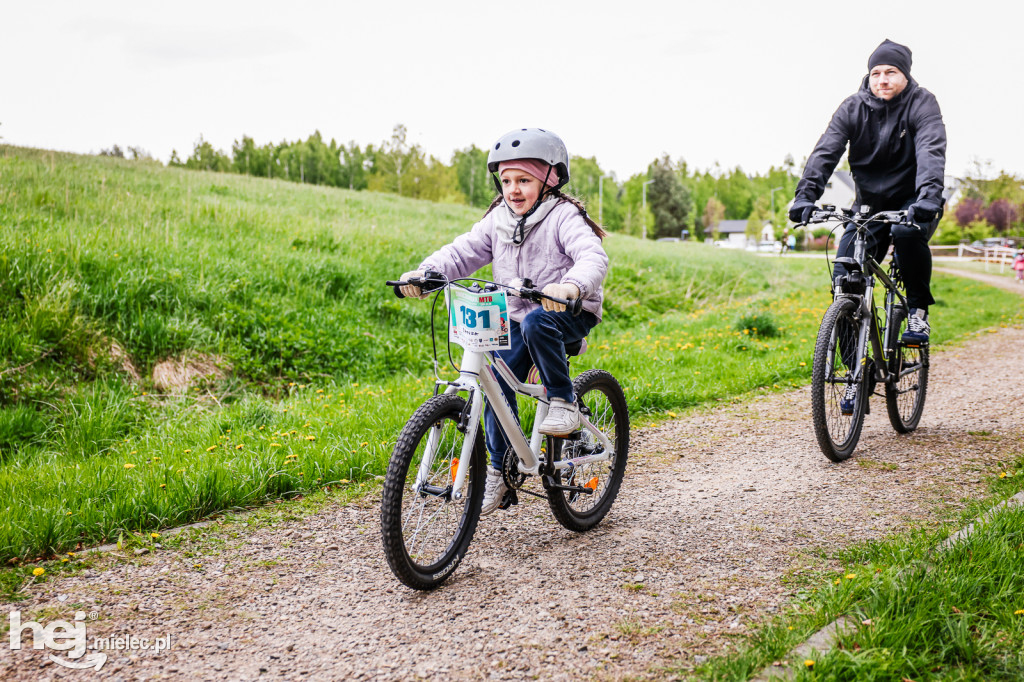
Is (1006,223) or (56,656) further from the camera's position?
(1006,223)

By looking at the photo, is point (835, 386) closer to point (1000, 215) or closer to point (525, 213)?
point (525, 213)

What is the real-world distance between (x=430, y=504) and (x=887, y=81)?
397 centimetres

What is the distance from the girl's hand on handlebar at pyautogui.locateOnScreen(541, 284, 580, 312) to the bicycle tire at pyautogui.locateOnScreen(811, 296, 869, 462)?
2.12m

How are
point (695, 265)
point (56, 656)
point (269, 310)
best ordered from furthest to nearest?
point (695, 265) → point (269, 310) → point (56, 656)

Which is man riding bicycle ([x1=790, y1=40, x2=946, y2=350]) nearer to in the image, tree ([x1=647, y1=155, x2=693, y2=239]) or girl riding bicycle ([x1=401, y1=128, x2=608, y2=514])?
girl riding bicycle ([x1=401, y1=128, x2=608, y2=514])

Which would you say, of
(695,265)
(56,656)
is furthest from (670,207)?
→ (56,656)

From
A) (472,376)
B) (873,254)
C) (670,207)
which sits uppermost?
(670,207)

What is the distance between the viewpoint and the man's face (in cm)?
489

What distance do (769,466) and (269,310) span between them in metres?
5.42

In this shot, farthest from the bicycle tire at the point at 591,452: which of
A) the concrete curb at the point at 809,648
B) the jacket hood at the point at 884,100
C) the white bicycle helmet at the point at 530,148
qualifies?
the jacket hood at the point at 884,100

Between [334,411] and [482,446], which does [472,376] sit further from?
[334,411]

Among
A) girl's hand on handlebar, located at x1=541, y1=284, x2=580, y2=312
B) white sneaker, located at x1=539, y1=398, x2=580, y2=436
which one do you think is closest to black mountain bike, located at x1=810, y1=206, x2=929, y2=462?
white sneaker, located at x1=539, y1=398, x2=580, y2=436

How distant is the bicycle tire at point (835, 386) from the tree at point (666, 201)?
81.9m

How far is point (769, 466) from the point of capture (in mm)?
4727
